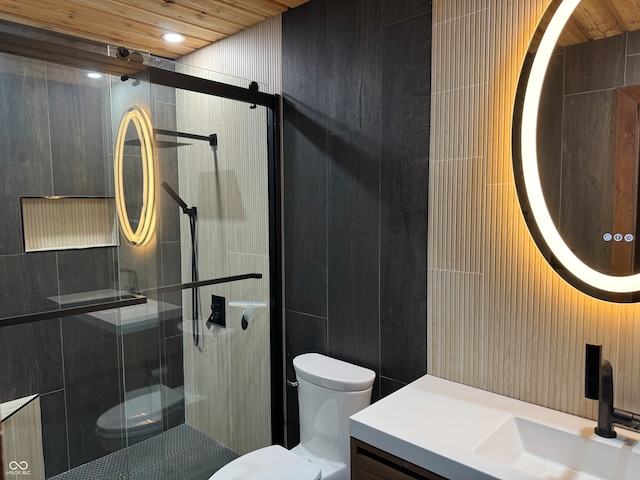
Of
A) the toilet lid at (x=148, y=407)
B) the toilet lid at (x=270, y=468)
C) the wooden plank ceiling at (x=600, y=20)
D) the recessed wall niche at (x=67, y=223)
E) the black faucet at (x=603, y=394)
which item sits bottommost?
the toilet lid at (x=270, y=468)

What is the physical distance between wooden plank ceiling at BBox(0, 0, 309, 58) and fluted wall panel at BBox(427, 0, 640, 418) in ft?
3.09

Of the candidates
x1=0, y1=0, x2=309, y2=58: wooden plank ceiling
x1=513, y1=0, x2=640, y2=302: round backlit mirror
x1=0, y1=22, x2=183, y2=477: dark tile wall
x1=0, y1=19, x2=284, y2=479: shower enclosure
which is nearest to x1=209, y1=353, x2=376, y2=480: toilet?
x1=0, y1=19, x2=284, y2=479: shower enclosure

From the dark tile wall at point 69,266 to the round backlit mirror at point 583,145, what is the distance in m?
1.51

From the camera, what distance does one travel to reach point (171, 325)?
88.1 inches

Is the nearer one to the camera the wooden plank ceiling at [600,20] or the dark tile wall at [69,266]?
the wooden plank ceiling at [600,20]

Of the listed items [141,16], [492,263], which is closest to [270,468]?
[492,263]

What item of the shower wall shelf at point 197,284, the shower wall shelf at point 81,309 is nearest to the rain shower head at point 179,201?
the shower wall shelf at point 197,284

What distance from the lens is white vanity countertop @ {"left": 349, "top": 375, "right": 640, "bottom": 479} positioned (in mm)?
1199

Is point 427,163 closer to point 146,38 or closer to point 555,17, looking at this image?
point 555,17

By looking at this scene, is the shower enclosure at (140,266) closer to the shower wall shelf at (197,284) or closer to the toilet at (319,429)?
the shower wall shelf at (197,284)

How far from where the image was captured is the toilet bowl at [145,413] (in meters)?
2.16

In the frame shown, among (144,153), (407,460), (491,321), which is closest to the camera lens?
(407,460)

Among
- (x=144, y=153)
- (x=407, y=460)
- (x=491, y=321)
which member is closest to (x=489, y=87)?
(x=491, y=321)

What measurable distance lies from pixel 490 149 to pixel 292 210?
1.03 meters
